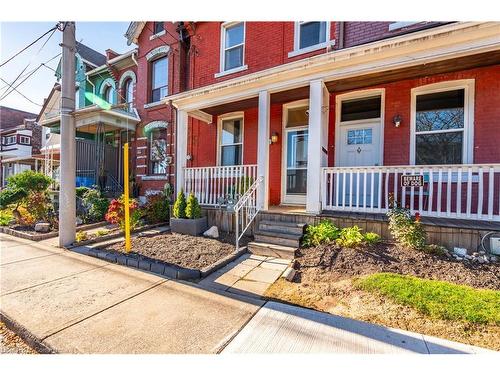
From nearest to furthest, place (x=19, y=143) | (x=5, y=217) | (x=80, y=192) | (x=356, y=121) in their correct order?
(x=356, y=121)
(x=5, y=217)
(x=80, y=192)
(x=19, y=143)

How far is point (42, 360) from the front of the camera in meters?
2.12

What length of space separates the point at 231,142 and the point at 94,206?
4.79m

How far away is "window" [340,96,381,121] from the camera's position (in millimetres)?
6277

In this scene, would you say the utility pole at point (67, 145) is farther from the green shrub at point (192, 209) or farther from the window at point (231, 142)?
the window at point (231, 142)

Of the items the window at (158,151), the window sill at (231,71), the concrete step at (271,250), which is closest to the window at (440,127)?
the concrete step at (271,250)

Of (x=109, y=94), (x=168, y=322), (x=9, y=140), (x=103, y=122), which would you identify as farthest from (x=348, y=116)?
(x=9, y=140)

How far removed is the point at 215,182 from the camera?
680 cm

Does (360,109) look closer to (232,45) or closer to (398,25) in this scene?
(398,25)

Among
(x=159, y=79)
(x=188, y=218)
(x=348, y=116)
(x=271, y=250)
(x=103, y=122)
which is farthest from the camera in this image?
(x=159, y=79)

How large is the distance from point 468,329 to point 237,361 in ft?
7.61

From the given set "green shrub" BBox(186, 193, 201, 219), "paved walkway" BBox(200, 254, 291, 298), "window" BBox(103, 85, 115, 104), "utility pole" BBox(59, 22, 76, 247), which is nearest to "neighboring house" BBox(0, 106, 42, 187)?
"window" BBox(103, 85, 115, 104)

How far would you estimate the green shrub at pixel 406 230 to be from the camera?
413 centimetres

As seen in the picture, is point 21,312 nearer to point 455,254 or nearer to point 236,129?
point 455,254

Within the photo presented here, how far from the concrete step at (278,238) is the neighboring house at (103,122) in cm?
759
